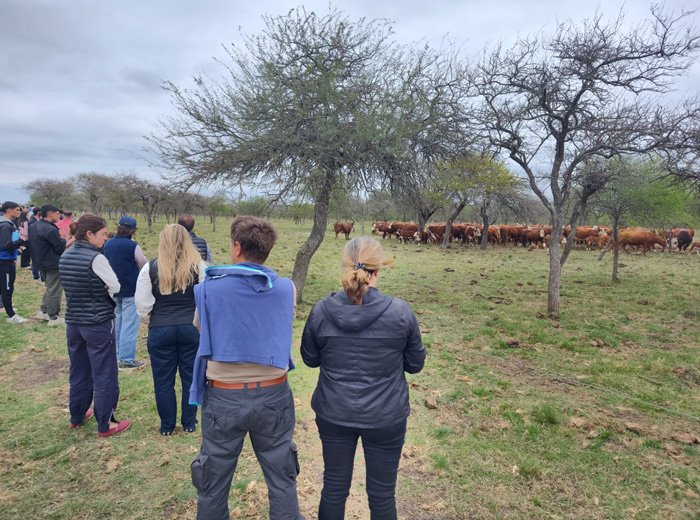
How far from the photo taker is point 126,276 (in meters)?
4.85

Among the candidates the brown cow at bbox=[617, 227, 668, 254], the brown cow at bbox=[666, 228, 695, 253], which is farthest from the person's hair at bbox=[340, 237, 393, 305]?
the brown cow at bbox=[666, 228, 695, 253]

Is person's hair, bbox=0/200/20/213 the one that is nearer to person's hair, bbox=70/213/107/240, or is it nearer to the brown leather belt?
person's hair, bbox=70/213/107/240

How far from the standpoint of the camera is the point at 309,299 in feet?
30.9

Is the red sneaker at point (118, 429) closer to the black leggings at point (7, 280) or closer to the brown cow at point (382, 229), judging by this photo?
the black leggings at point (7, 280)

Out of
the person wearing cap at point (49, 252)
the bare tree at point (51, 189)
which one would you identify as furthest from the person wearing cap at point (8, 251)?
the bare tree at point (51, 189)

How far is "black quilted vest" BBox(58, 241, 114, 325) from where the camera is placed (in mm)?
3312

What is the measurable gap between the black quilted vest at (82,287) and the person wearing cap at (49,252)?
391cm

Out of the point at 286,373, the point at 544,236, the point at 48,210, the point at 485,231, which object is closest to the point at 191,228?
the point at 48,210

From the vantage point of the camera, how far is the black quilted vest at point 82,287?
3.31 meters

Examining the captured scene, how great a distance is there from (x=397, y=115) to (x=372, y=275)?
5.70m

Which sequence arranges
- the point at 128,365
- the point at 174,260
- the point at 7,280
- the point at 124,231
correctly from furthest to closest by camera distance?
the point at 7,280 → the point at 128,365 → the point at 124,231 → the point at 174,260

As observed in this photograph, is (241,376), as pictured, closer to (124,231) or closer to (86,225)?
(86,225)

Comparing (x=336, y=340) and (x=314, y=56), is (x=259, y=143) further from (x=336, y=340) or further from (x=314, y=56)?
(x=336, y=340)

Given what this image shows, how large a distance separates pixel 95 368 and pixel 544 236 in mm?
26327
